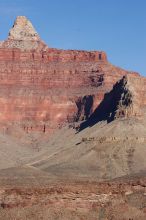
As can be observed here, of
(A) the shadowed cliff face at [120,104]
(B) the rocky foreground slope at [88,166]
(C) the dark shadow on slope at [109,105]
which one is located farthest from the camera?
(C) the dark shadow on slope at [109,105]

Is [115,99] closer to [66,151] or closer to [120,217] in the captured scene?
[66,151]

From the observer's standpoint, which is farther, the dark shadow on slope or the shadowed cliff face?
the dark shadow on slope

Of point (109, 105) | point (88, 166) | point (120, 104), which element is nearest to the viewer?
point (88, 166)

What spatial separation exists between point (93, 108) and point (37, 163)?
156ft

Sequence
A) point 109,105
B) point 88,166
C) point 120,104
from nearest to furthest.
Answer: point 88,166, point 120,104, point 109,105

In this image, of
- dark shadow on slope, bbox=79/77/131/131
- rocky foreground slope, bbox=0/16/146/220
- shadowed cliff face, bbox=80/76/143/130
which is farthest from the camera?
dark shadow on slope, bbox=79/77/131/131

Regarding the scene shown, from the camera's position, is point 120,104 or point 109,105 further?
point 109,105

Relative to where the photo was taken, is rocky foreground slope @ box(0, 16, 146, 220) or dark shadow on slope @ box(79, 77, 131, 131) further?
dark shadow on slope @ box(79, 77, 131, 131)

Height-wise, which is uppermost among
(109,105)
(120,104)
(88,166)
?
(120,104)

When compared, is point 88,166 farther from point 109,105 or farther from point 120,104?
point 109,105

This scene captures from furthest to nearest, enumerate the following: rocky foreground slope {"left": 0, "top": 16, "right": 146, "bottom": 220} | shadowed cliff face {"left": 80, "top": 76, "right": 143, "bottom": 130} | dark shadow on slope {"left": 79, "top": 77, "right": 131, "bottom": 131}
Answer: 1. dark shadow on slope {"left": 79, "top": 77, "right": 131, "bottom": 131}
2. shadowed cliff face {"left": 80, "top": 76, "right": 143, "bottom": 130}
3. rocky foreground slope {"left": 0, "top": 16, "right": 146, "bottom": 220}

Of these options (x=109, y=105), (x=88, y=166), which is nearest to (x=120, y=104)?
(x=109, y=105)

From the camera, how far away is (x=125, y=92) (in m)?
175

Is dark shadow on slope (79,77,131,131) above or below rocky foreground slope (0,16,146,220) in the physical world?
above
